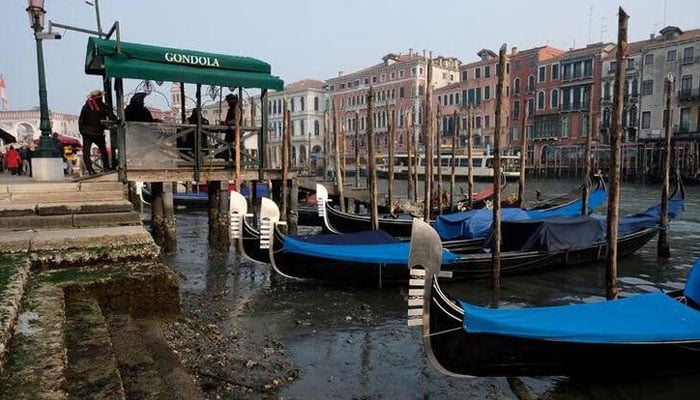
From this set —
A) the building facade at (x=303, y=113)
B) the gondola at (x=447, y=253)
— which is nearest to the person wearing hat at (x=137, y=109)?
the gondola at (x=447, y=253)

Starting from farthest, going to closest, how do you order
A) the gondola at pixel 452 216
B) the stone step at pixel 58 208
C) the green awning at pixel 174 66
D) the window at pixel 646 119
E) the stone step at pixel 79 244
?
the window at pixel 646 119 → the gondola at pixel 452 216 → the green awning at pixel 174 66 → the stone step at pixel 58 208 → the stone step at pixel 79 244

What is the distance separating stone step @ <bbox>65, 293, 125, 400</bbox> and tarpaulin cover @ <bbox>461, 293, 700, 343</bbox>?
248cm

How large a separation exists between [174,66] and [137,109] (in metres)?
1.01

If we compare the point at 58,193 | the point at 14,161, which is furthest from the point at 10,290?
the point at 14,161

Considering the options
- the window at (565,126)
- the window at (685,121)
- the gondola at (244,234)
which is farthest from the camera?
the window at (565,126)

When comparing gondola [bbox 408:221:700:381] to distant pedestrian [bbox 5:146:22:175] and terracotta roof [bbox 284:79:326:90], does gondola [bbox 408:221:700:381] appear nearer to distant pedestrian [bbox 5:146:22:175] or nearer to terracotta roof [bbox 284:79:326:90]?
distant pedestrian [bbox 5:146:22:175]

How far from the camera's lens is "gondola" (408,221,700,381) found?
12.9ft

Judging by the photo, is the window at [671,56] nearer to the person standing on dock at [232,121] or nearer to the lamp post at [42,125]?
the person standing on dock at [232,121]

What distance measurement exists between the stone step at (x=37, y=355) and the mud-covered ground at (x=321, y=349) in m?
1.41

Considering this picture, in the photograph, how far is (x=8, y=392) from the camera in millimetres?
2098

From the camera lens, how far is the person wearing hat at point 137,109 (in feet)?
27.8

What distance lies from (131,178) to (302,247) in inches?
114

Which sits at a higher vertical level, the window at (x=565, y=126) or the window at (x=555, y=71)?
the window at (x=555, y=71)

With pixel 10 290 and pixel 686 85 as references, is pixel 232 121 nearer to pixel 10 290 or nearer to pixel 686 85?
pixel 10 290
